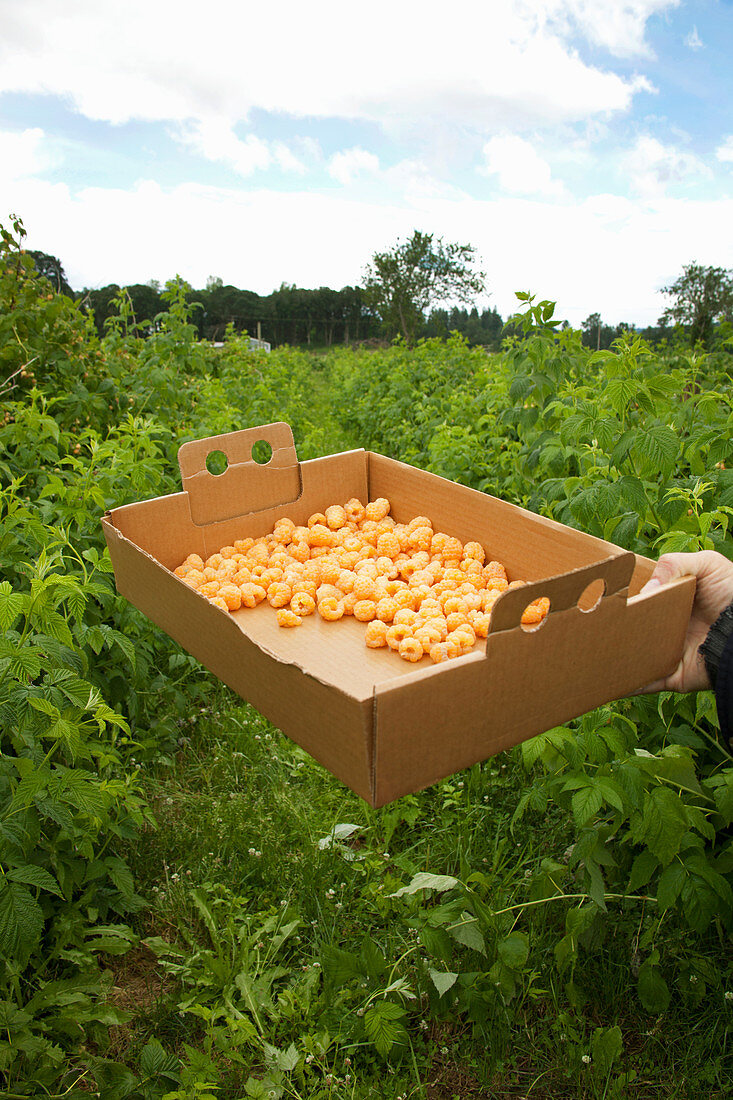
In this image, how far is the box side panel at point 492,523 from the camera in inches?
74.7

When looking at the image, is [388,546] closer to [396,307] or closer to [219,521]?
[219,521]

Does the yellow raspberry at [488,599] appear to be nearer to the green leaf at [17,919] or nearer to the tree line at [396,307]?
the green leaf at [17,919]

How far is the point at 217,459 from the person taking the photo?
2510mm

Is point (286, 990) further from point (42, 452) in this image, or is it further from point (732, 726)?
point (42, 452)

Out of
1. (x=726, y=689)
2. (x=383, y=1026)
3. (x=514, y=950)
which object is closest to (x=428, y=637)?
(x=726, y=689)

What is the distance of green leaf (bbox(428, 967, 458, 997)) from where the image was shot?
80.6 inches

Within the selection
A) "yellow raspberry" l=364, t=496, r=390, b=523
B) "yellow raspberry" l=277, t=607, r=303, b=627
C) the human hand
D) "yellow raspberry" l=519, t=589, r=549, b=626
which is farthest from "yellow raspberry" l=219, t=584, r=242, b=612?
the human hand

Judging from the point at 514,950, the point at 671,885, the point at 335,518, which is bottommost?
the point at 514,950

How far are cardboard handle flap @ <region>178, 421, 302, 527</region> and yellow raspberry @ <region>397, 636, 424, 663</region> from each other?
0.75m

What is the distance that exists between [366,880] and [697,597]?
5.15 ft

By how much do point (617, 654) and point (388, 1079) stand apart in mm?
1410

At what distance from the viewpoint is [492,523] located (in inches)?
83.7

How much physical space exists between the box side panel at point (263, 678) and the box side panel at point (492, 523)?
0.80m

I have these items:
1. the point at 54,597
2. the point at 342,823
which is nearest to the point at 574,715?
the point at 54,597
